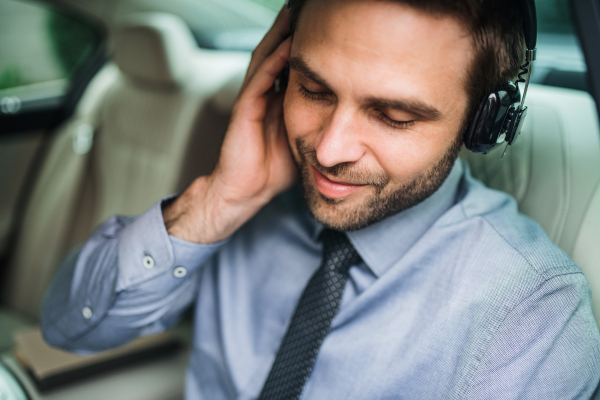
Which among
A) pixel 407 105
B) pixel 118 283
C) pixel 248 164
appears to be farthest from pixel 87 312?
pixel 407 105

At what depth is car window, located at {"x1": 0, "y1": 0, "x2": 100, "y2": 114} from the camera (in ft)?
7.93

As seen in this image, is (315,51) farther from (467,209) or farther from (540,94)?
(540,94)

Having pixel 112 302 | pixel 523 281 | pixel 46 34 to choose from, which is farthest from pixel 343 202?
pixel 46 34

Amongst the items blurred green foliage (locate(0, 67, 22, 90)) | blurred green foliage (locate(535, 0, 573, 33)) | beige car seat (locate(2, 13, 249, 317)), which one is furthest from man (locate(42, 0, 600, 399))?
blurred green foliage (locate(0, 67, 22, 90))

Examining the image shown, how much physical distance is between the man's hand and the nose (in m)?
0.28

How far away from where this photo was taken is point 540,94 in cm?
122

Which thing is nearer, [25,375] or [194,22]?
[25,375]

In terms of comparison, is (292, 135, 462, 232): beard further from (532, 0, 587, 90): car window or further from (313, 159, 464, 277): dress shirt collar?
→ (532, 0, 587, 90): car window

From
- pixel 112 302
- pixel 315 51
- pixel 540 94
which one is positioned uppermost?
pixel 315 51

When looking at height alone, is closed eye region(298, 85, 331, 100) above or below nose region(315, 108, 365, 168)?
above

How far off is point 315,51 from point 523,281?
0.56m

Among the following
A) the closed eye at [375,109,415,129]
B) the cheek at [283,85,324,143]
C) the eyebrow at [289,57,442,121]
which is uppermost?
the eyebrow at [289,57,442,121]

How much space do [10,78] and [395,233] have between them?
2281 mm

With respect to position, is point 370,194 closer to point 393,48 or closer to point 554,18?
point 393,48
